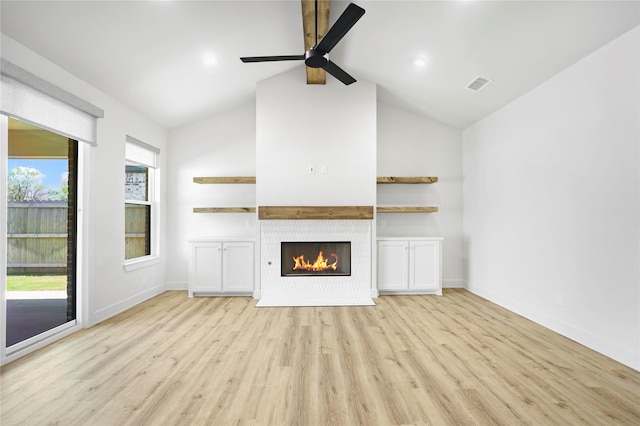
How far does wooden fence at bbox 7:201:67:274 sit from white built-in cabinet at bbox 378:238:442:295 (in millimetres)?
3724

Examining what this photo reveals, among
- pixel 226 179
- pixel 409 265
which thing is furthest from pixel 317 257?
pixel 226 179

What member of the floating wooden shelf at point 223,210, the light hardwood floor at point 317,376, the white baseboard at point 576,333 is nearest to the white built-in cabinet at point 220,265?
the floating wooden shelf at point 223,210

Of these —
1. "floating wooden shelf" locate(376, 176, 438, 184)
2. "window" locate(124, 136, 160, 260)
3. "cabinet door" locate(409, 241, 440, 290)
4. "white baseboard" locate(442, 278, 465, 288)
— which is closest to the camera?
"window" locate(124, 136, 160, 260)

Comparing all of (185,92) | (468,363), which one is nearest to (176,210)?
(185,92)

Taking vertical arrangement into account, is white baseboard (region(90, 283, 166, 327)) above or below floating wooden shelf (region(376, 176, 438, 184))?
below

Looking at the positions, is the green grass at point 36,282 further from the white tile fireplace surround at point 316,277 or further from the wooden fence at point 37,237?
the white tile fireplace surround at point 316,277

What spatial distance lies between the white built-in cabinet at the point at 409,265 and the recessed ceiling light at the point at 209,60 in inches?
123

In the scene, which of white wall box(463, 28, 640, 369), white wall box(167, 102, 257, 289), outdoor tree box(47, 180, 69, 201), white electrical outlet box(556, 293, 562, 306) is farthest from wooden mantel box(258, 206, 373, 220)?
white electrical outlet box(556, 293, 562, 306)

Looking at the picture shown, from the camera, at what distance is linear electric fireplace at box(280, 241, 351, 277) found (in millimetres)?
4730

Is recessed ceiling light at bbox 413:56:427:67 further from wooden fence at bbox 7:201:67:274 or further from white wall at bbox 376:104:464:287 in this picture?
wooden fence at bbox 7:201:67:274

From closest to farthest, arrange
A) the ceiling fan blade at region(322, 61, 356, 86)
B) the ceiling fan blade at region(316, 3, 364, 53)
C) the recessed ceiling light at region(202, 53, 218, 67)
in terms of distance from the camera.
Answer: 1. the ceiling fan blade at region(316, 3, 364, 53)
2. the ceiling fan blade at region(322, 61, 356, 86)
3. the recessed ceiling light at region(202, 53, 218, 67)

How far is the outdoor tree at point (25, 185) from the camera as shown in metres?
2.72

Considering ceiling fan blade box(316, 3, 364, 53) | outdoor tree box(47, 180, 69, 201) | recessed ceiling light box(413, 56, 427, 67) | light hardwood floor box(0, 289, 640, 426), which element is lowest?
light hardwood floor box(0, 289, 640, 426)

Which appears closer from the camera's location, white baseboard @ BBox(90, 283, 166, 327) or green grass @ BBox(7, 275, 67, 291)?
green grass @ BBox(7, 275, 67, 291)
